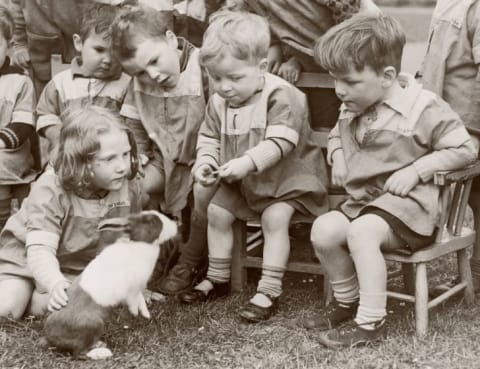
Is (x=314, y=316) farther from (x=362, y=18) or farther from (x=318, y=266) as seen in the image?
(x=362, y=18)

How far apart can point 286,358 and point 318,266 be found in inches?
33.1

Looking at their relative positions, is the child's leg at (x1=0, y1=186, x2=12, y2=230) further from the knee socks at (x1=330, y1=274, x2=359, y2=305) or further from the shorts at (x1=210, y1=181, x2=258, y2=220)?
the knee socks at (x1=330, y1=274, x2=359, y2=305)

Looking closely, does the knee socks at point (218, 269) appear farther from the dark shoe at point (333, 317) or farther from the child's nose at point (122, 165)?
the child's nose at point (122, 165)

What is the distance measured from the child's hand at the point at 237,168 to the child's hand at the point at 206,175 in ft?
0.19

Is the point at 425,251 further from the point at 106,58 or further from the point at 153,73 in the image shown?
the point at 106,58

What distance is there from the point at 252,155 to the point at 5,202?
1666 mm

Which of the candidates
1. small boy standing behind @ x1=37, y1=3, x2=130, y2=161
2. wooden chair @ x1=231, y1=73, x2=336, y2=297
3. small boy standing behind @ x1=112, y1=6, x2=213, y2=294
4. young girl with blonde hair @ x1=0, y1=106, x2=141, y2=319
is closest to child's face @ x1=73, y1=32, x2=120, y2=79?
small boy standing behind @ x1=37, y1=3, x2=130, y2=161

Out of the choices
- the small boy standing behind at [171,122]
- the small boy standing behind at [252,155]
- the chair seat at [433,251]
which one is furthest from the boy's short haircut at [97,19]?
the chair seat at [433,251]

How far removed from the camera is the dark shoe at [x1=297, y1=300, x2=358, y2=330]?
14.0 ft

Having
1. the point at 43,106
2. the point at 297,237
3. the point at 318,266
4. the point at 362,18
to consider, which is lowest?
the point at 297,237

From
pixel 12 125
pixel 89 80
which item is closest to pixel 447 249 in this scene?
pixel 89 80

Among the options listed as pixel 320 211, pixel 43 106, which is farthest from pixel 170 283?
pixel 43 106

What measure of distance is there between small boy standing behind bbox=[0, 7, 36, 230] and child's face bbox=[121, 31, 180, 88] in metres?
0.73

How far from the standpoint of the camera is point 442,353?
3.95 metres
